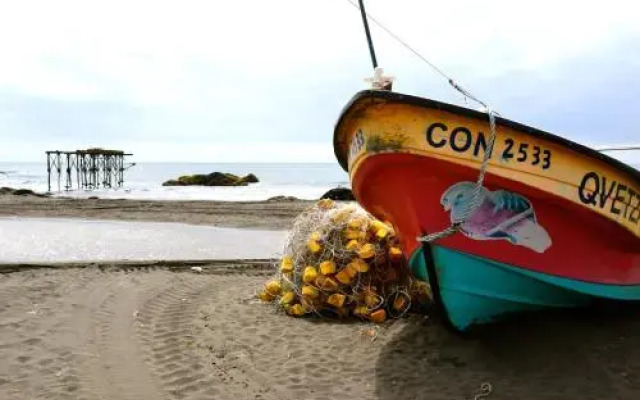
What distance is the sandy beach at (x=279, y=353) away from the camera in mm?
4543

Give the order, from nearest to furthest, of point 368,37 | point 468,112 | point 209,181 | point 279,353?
point 468,112
point 368,37
point 279,353
point 209,181

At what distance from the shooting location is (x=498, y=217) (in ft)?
15.1

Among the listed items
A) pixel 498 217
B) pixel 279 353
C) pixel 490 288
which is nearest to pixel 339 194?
pixel 279 353

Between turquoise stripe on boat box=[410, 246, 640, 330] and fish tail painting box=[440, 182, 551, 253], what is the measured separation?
0.69ft

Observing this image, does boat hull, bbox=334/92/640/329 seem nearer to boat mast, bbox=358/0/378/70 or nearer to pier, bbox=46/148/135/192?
boat mast, bbox=358/0/378/70

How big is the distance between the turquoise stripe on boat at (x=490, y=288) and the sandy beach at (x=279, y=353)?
0.34 metres

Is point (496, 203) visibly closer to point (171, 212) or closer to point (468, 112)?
point (468, 112)

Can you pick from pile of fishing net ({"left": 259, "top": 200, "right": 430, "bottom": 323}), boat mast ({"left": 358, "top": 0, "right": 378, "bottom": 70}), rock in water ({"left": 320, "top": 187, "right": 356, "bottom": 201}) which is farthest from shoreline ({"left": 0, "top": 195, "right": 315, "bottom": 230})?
boat mast ({"left": 358, "top": 0, "right": 378, "bottom": 70})

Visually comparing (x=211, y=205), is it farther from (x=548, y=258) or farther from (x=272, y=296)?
(x=548, y=258)

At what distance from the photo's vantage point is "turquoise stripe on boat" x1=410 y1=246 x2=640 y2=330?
15.4ft

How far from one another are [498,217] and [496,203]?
0.40ft

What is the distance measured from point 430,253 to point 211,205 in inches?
852

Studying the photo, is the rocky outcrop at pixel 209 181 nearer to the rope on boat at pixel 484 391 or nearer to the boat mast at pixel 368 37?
the boat mast at pixel 368 37

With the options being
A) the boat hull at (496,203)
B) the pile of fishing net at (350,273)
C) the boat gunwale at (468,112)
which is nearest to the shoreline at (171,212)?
the pile of fishing net at (350,273)
